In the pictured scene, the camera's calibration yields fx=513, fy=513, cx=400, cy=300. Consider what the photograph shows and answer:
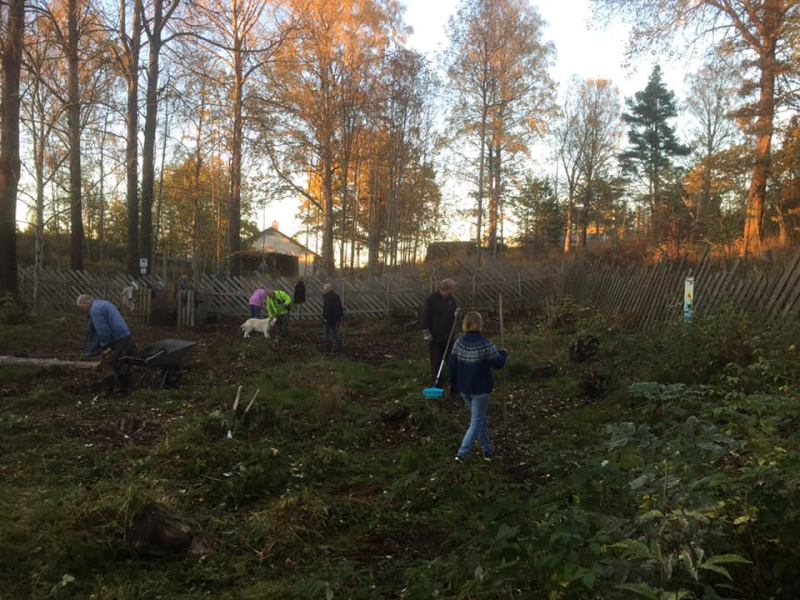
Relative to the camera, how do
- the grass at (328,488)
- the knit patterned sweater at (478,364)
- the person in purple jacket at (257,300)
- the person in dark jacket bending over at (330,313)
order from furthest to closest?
the person in purple jacket at (257,300) < the person in dark jacket bending over at (330,313) < the knit patterned sweater at (478,364) < the grass at (328,488)

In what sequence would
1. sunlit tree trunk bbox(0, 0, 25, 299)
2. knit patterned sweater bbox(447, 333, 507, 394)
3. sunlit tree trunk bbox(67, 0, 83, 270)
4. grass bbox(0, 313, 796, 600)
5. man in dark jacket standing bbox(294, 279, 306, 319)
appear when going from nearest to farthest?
grass bbox(0, 313, 796, 600) → knit patterned sweater bbox(447, 333, 507, 394) → sunlit tree trunk bbox(0, 0, 25, 299) → sunlit tree trunk bbox(67, 0, 83, 270) → man in dark jacket standing bbox(294, 279, 306, 319)

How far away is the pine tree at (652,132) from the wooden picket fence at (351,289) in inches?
791

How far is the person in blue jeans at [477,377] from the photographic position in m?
4.98

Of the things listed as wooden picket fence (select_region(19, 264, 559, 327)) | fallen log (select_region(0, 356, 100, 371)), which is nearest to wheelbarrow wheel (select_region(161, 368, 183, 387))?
fallen log (select_region(0, 356, 100, 371))

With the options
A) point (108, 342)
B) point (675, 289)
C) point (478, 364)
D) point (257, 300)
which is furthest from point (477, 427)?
point (257, 300)

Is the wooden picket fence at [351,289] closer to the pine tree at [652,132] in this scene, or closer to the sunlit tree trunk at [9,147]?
the sunlit tree trunk at [9,147]

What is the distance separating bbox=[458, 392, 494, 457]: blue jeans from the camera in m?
4.94

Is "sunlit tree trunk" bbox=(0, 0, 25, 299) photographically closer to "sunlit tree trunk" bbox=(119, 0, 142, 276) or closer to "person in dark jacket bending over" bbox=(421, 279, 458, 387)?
"sunlit tree trunk" bbox=(119, 0, 142, 276)

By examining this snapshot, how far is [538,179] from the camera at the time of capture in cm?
3403

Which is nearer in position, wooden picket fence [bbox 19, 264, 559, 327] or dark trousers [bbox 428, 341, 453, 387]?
dark trousers [bbox 428, 341, 453, 387]

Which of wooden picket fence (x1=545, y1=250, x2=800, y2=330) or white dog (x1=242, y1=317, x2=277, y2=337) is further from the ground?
wooden picket fence (x1=545, y1=250, x2=800, y2=330)

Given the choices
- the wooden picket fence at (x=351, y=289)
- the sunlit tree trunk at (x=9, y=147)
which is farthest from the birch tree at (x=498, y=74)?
the sunlit tree trunk at (x=9, y=147)

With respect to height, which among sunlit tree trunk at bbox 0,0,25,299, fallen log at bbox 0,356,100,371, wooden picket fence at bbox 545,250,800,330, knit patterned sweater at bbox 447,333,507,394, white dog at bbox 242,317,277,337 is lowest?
fallen log at bbox 0,356,100,371

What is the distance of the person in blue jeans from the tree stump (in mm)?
2484
